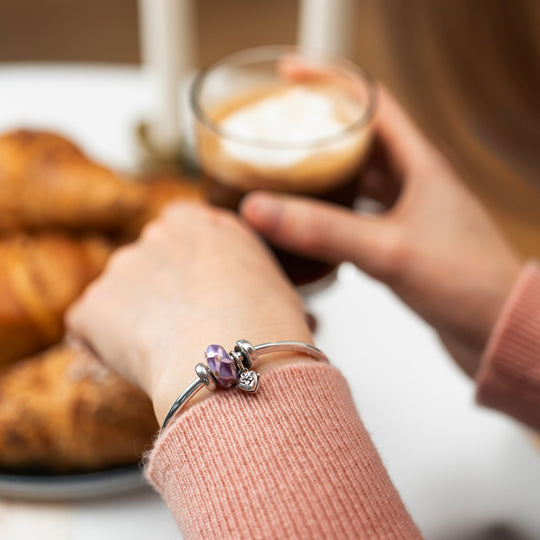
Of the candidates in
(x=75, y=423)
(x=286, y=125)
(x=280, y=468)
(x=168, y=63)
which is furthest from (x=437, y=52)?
(x=280, y=468)

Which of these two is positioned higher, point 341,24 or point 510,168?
point 341,24

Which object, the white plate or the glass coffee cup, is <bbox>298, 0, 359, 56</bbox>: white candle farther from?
the white plate

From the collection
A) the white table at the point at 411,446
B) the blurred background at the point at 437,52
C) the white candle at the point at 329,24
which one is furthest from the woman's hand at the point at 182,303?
the blurred background at the point at 437,52

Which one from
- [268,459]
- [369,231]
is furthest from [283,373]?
[369,231]

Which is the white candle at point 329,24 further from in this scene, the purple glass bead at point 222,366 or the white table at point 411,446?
the purple glass bead at point 222,366

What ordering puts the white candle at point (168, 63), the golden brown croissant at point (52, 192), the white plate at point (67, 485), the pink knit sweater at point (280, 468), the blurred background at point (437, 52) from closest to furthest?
the pink knit sweater at point (280, 468), the white plate at point (67, 485), the golden brown croissant at point (52, 192), the white candle at point (168, 63), the blurred background at point (437, 52)

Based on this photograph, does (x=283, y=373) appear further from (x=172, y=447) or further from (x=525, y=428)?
(x=525, y=428)

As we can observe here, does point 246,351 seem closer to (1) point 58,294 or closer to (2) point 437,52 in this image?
(1) point 58,294
